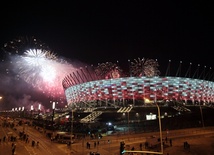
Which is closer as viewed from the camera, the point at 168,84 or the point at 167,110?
the point at 167,110

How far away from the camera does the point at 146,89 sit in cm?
8206

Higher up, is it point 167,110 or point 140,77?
point 140,77

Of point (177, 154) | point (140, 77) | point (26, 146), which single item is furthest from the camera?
point (140, 77)

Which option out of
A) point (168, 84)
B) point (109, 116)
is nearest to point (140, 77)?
point (168, 84)

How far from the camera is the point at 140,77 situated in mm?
81938

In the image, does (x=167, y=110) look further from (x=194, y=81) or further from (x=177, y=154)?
(x=177, y=154)

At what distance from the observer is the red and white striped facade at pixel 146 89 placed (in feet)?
269

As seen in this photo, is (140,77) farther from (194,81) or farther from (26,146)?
(26,146)

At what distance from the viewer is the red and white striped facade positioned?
8212 cm

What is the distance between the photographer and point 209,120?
46.5m

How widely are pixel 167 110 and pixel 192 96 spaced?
32.6 m

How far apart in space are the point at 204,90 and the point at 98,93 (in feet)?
187

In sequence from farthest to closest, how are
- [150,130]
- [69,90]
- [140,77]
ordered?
[69,90]
[140,77]
[150,130]

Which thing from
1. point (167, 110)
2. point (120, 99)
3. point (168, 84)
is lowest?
point (167, 110)
